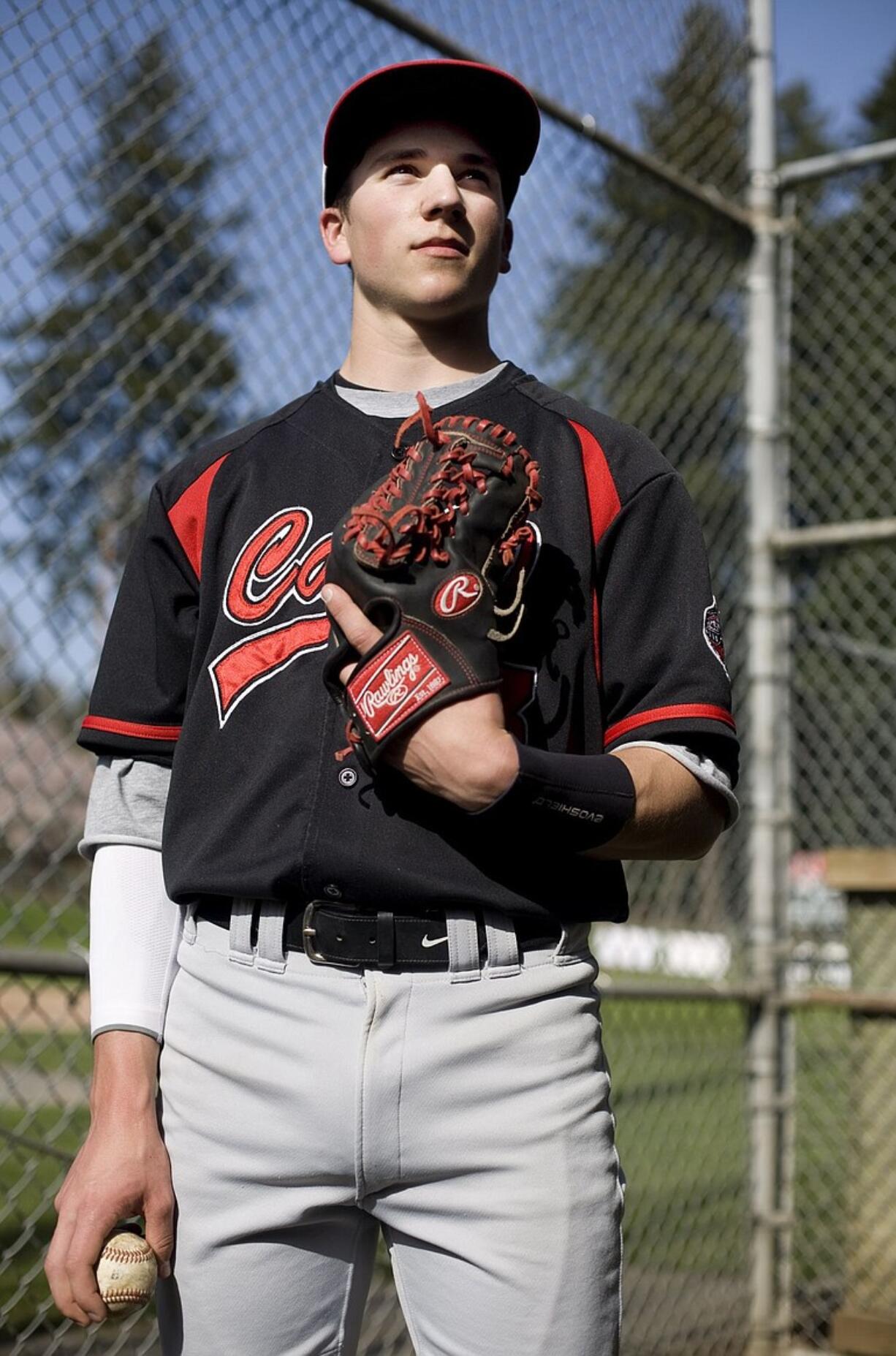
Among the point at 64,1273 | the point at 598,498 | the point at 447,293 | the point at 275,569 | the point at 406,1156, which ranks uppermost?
the point at 447,293

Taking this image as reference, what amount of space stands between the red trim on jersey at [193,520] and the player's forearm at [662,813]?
25.6 inches

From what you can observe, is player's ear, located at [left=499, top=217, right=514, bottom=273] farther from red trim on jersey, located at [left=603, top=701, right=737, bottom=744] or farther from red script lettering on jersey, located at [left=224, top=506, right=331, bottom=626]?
red trim on jersey, located at [left=603, top=701, right=737, bottom=744]

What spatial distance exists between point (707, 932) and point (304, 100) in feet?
10.9

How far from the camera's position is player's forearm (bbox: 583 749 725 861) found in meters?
1.66

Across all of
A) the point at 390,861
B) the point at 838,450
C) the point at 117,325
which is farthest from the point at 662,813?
the point at 838,450

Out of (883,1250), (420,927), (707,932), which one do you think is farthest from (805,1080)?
(420,927)

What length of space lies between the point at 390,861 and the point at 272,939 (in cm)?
18

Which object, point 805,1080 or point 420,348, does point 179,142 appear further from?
point 805,1080

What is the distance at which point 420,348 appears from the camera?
1.98 meters

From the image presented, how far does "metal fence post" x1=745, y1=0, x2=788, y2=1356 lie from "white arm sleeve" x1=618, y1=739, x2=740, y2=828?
2872 millimetres

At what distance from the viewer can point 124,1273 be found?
1652 millimetres

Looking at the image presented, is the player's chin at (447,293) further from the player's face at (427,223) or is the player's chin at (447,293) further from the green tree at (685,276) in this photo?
the green tree at (685,276)

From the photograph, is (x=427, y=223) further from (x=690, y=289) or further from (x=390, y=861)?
(x=690, y=289)

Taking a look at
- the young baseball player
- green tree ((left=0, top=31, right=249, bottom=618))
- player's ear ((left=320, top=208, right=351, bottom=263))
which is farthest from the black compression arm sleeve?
green tree ((left=0, top=31, right=249, bottom=618))
